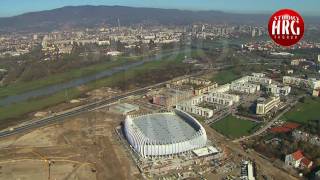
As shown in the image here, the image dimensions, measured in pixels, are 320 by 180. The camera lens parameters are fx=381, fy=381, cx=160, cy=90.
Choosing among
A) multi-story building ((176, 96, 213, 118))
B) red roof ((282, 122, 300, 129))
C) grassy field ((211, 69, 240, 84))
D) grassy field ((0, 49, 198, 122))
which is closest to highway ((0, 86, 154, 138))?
grassy field ((0, 49, 198, 122))

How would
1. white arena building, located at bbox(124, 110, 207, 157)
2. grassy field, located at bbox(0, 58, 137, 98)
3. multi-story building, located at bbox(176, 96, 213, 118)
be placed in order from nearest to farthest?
white arena building, located at bbox(124, 110, 207, 157) → multi-story building, located at bbox(176, 96, 213, 118) → grassy field, located at bbox(0, 58, 137, 98)

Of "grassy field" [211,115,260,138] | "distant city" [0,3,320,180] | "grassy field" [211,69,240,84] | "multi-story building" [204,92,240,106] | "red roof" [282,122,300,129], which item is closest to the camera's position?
"distant city" [0,3,320,180]

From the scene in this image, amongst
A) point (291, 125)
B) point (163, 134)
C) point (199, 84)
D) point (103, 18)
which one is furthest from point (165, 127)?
point (103, 18)

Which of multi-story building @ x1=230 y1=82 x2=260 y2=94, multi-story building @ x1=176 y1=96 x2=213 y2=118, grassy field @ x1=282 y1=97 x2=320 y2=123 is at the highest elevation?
multi-story building @ x1=230 y1=82 x2=260 y2=94

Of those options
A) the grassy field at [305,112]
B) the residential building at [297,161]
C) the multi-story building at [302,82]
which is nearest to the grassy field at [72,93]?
the multi-story building at [302,82]

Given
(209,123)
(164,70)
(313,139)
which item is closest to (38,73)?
(164,70)

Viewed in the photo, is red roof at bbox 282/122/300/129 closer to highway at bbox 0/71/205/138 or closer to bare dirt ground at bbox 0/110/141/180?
bare dirt ground at bbox 0/110/141/180

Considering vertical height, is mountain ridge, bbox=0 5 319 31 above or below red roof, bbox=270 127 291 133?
above

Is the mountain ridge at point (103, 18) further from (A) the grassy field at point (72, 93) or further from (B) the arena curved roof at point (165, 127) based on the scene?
(B) the arena curved roof at point (165, 127)

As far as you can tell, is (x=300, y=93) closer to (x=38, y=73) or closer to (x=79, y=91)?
(x=79, y=91)
